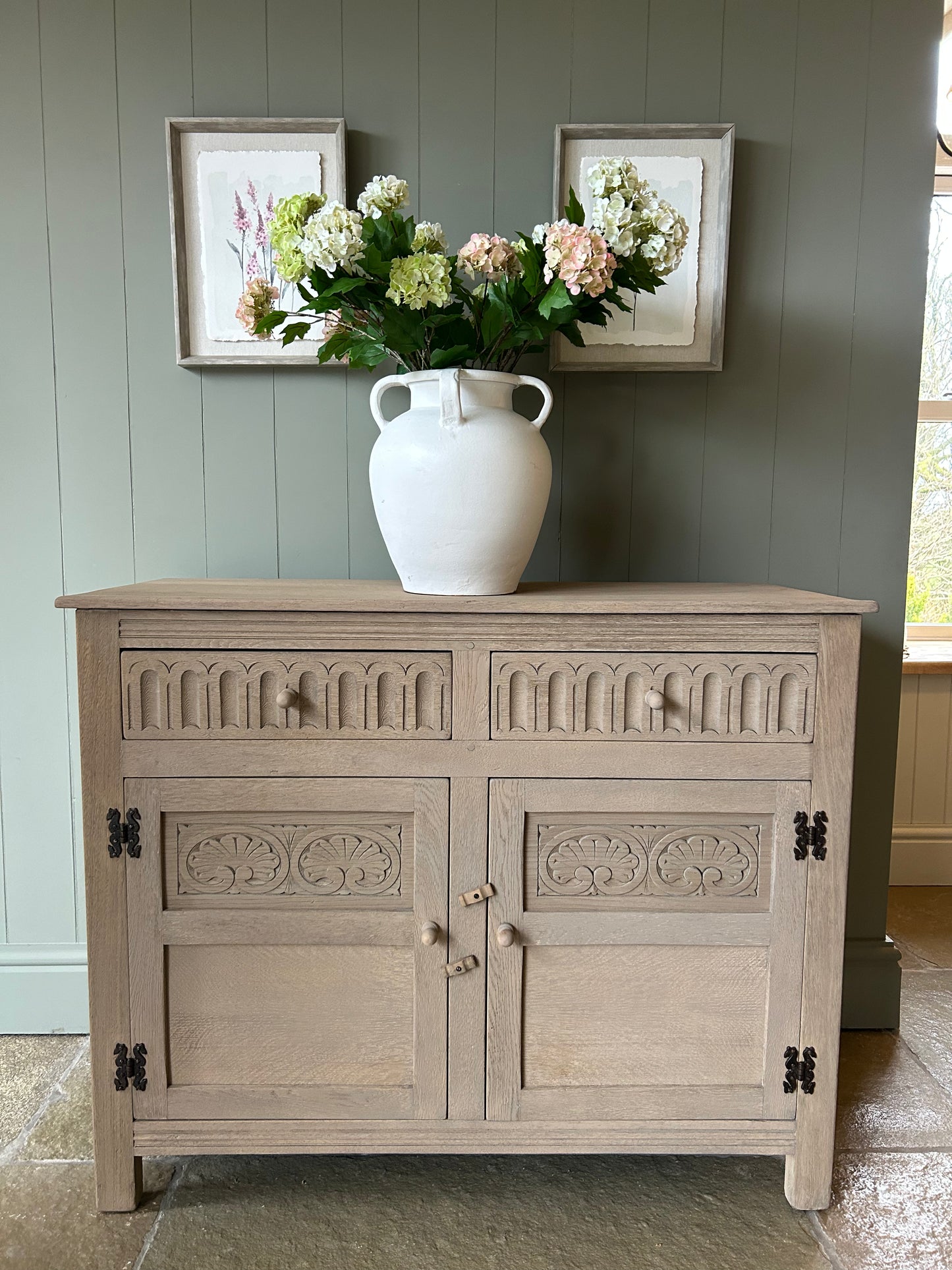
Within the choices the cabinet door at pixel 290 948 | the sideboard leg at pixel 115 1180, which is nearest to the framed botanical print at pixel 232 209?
the cabinet door at pixel 290 948

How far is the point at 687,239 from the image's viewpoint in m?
1.66

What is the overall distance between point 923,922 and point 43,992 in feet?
7.90

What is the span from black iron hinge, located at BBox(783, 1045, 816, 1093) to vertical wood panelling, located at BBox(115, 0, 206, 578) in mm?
1512

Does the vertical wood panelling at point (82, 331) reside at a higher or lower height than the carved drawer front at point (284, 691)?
higher

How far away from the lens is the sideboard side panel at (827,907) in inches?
51.3

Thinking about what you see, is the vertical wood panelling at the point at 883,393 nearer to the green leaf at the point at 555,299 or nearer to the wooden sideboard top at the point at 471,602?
the wooden sideboard top at the point at 471,602

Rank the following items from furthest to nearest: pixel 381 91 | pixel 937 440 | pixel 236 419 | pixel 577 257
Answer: pixel 937 440 → pixel 236 419 → pixel 381 91 → pixel 577 257

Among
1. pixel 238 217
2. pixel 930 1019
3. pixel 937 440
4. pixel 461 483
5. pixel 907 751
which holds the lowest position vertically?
pixel 930 1019

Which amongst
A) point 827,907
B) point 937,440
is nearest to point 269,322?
point 827,907

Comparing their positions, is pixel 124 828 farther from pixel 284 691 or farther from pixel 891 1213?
pixel 891 1213

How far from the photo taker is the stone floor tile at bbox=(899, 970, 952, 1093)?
1.80 m

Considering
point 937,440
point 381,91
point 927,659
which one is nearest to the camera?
point 381,91

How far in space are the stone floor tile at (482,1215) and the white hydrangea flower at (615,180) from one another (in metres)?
1.70

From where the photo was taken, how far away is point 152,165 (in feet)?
5.74
